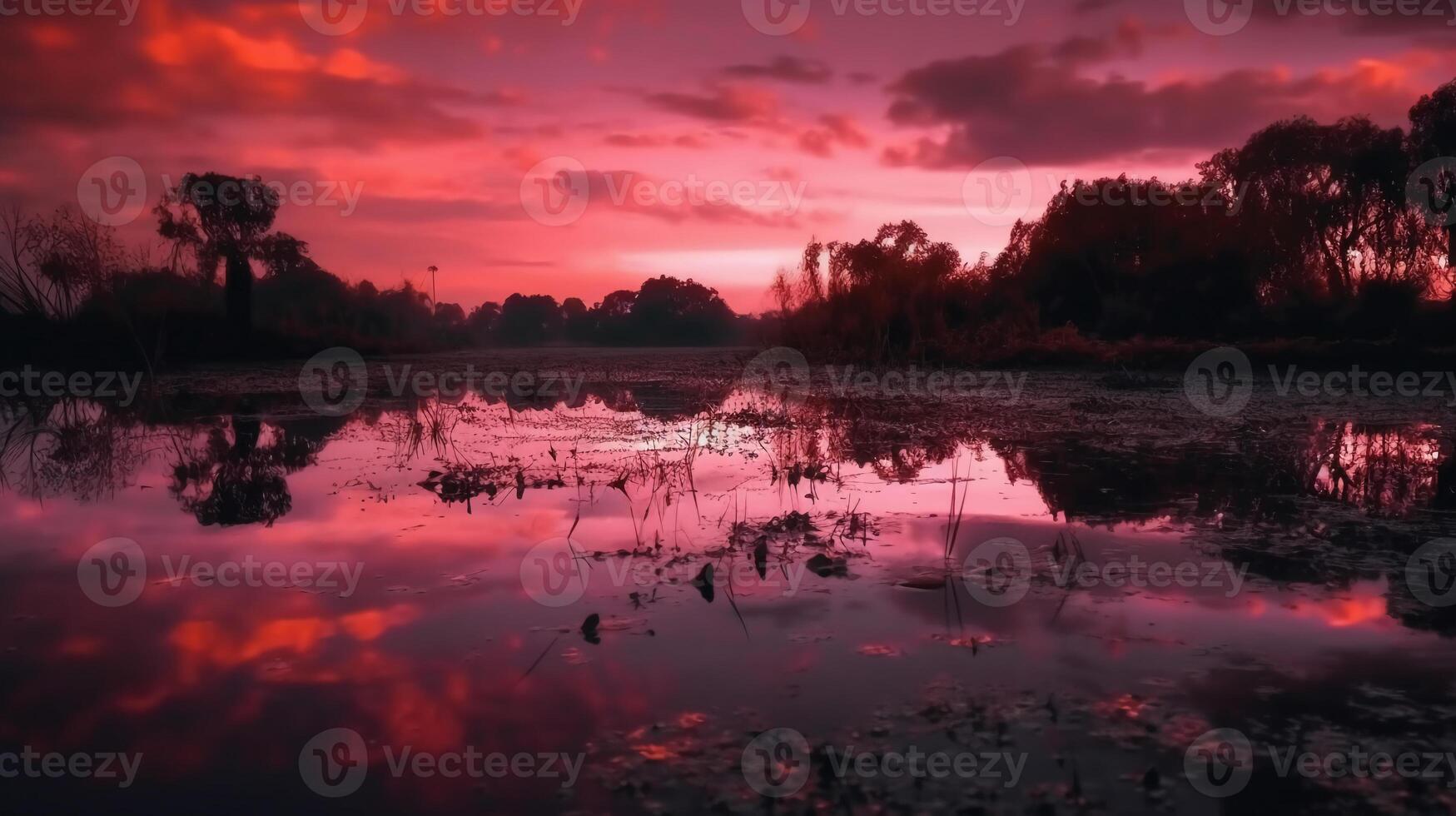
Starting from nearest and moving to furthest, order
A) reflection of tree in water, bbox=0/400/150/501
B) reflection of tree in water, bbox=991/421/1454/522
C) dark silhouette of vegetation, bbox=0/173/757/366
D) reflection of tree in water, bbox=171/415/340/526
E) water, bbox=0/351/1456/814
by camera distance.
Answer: water, bbox=0/351/1456/814
reflection of tree in water, bbox=991/421/1454/522
reflection of tree in water, bbox=171/415/340/526
reflection of tree in water, bbox=0/400/150/501
dark silhouette of vegetation, bbox=0/173/757/366

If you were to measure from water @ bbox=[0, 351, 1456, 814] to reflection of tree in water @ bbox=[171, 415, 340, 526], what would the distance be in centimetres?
7

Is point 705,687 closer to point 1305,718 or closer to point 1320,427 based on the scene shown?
point 1305,718

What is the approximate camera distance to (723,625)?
439 centimetres

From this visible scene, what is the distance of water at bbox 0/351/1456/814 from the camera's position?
3006 millimetres

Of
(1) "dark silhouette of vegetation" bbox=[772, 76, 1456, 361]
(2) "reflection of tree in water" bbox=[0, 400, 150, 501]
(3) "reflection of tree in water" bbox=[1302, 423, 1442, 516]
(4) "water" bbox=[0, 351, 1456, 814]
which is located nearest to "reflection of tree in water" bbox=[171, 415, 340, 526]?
(4) "water" bbox=[0, 351, 1456, 814]

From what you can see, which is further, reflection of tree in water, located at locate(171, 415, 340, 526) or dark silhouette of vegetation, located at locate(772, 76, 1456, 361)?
dark silhouette of vegetation, located at locate(772, 76, 1456, 361)

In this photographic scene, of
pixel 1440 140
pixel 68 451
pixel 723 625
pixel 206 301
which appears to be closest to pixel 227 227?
pixel 206 301

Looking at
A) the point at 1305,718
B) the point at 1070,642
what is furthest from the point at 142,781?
the point at 1305,718

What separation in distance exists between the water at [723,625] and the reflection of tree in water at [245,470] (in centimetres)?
7

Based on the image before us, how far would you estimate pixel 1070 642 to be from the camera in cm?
407

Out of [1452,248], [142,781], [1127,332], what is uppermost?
[1452,248]

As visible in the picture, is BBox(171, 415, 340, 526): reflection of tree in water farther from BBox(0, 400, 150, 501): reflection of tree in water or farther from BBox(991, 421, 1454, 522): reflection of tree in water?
BBox(991, 421, 1454, 522): reflection of tree in water

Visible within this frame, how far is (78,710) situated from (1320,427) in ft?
43.6

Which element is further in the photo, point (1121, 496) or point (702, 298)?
point (702, 298)
